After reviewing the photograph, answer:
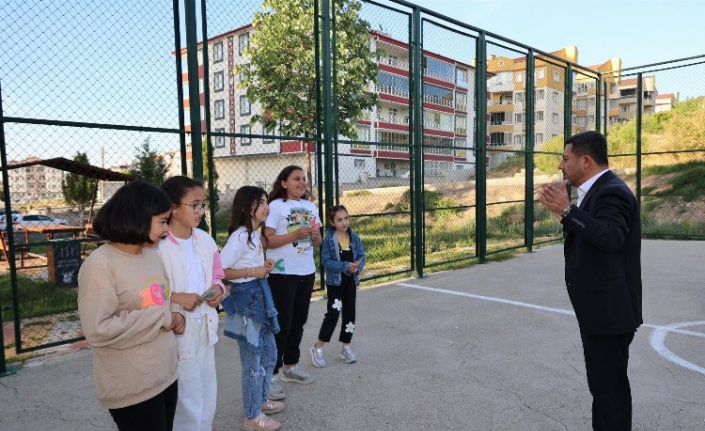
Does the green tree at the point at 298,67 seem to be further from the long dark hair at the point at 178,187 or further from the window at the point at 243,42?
the long dark hair at the point at 178,187

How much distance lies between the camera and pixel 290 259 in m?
3.56

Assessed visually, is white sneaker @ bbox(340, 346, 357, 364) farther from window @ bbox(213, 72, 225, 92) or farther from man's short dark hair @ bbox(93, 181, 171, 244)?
window @ bbox(213, 72, 225, 92)

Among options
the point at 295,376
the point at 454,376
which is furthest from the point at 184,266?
the point at 454,376

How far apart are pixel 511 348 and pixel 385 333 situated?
1259mm

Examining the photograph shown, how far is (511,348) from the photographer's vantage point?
4.52 m

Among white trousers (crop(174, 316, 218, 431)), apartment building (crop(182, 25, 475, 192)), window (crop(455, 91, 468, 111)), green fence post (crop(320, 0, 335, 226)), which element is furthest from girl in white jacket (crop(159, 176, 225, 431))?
window (crop(455, 91, 468, 111))

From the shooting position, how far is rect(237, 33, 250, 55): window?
845cm

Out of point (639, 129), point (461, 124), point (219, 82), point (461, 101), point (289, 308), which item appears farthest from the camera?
point (639, 129)

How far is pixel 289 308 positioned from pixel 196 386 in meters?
1.19

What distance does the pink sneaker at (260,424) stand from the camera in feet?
9.68

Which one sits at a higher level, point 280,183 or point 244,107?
point 244,107

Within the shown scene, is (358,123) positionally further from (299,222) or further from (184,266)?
(184,266)

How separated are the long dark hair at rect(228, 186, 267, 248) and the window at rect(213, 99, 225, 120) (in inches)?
278

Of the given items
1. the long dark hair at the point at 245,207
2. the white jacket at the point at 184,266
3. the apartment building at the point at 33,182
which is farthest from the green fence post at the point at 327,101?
the white jacket at the point at 184,266
